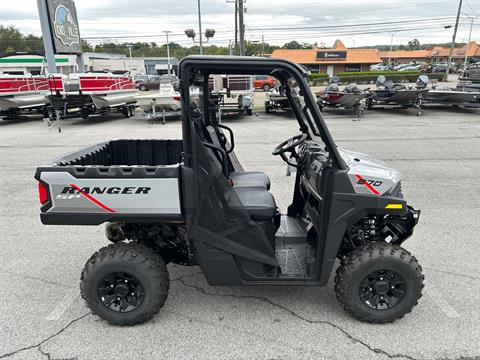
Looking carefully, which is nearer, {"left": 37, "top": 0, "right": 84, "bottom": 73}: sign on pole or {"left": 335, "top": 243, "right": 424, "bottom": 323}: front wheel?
{"left": 335, "top": 243, "right": 424, "bottom": 323}: front wheel

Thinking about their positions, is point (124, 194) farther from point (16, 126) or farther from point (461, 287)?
point (16, 126)

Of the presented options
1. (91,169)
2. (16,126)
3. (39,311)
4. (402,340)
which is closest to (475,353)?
(402,340)

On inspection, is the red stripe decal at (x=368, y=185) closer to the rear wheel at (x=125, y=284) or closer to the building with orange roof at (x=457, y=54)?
the rear wheel at (x=125, y=284)

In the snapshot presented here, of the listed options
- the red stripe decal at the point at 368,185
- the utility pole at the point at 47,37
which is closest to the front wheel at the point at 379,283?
the red stripe decal at the point at 368,185

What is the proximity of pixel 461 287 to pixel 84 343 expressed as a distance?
3184 mm

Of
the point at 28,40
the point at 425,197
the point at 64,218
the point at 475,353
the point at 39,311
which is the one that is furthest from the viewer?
the point at 28,40

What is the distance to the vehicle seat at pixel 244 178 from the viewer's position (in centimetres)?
340

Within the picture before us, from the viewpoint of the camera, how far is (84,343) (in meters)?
2.64

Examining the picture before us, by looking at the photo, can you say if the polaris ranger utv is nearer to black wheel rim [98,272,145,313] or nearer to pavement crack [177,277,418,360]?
black wheel rim [98,272,145,313]

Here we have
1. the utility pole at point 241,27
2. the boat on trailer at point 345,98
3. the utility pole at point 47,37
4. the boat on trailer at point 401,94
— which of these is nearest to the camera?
the boat on trailer at point 345,98

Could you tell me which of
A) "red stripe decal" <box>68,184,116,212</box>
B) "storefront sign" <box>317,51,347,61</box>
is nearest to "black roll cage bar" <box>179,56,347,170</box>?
"red stripe decal" <box>68,184,116,212</box>

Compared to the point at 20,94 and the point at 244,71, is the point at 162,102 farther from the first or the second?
the point at 244,71

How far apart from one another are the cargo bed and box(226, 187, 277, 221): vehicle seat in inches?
15.7

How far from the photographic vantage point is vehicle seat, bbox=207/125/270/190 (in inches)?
134
